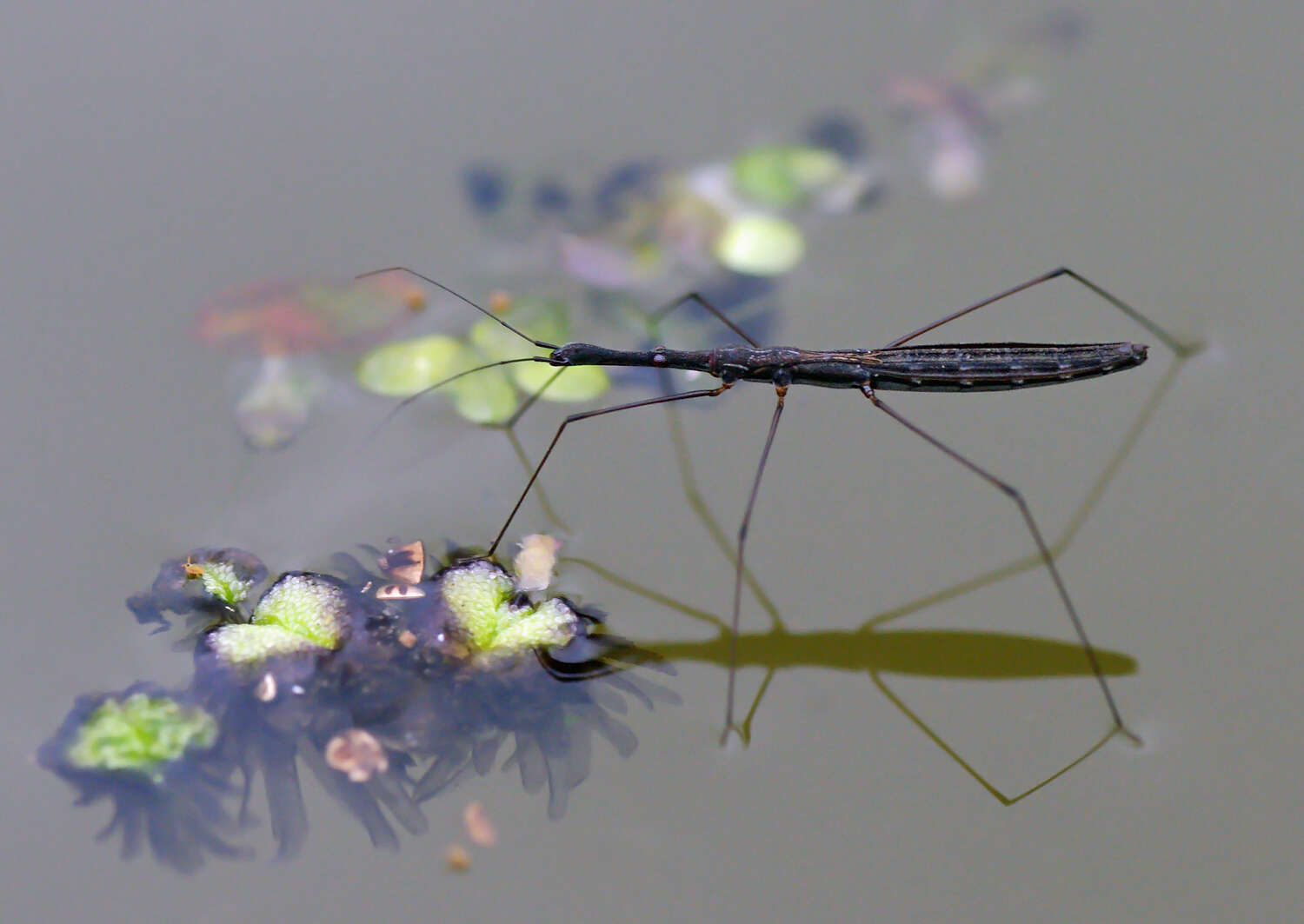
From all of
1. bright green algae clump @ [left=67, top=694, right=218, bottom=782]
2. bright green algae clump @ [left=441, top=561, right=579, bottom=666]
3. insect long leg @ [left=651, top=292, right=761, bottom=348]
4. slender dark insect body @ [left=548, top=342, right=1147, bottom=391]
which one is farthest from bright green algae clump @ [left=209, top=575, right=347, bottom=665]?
insect long leg @ [left=651, top=292, right=761, bottom=348]

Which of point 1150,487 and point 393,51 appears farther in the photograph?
point 393,51

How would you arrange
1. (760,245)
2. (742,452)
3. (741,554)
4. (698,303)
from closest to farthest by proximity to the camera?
1. (741,554)
2. (742,452)
3. (698,303)
4. (760,245)

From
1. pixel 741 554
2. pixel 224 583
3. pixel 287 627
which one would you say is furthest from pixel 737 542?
pixel 224 583

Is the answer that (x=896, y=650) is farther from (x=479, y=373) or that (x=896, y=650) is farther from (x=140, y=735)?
(x=140, y=735)

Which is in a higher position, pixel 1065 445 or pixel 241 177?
pixel 241 177

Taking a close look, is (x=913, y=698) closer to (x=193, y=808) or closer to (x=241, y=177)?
(x=193, y=808)

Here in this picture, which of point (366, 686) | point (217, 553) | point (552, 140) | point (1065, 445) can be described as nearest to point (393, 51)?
point (552, 140)

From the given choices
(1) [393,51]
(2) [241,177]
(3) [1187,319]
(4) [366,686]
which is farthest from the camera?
(1) [393,51]

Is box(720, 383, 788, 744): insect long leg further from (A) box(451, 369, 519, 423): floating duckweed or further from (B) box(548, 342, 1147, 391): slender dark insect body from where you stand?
(A) box(451, 369, 519, 423): floating duckweed
